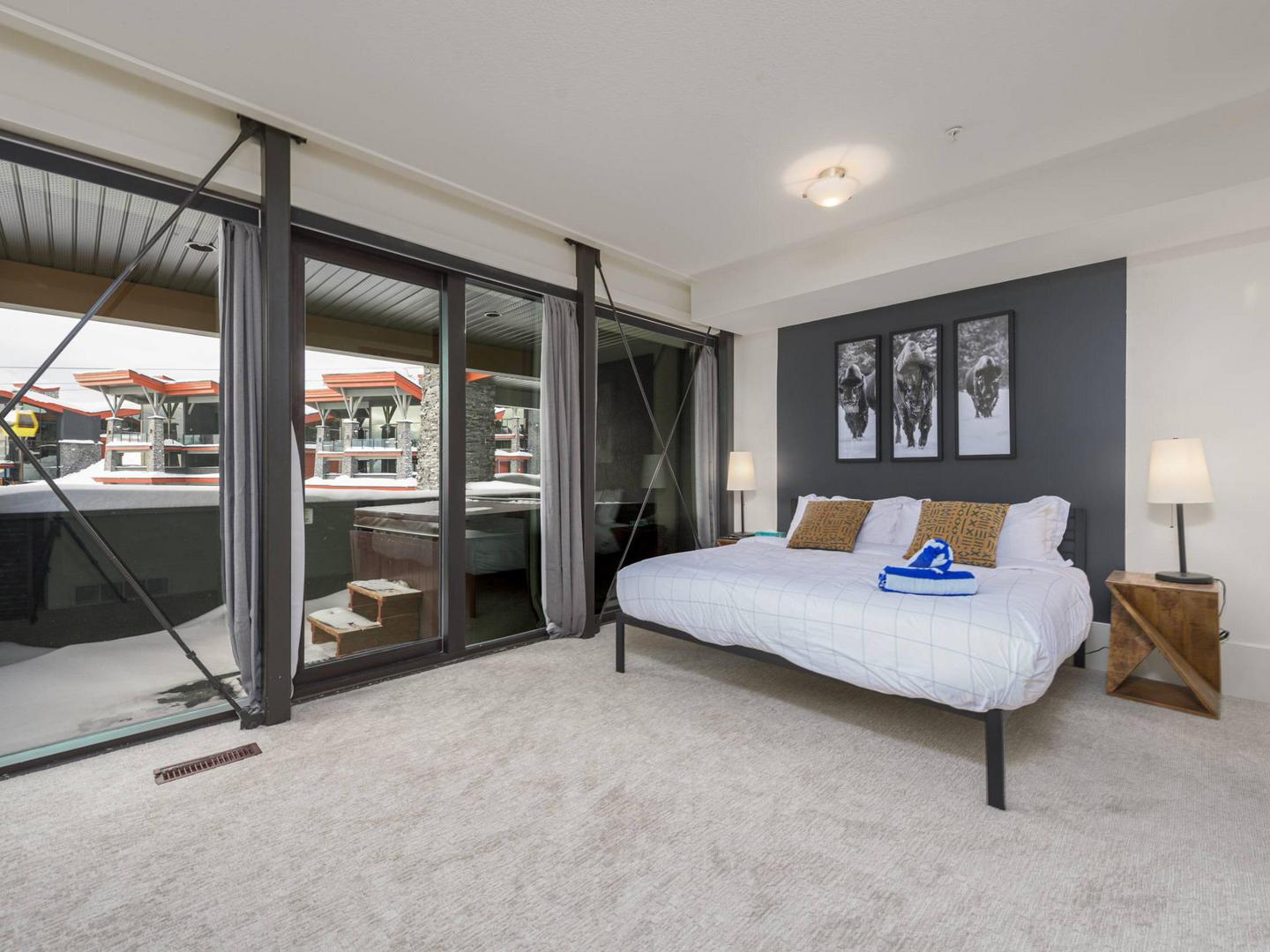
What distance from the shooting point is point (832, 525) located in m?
4.00

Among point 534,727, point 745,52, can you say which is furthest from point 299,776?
point 745,52

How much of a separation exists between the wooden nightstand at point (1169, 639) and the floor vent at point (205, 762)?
4.05 metres

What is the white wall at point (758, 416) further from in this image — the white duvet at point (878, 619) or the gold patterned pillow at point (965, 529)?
the white duvet at point (878, 619)

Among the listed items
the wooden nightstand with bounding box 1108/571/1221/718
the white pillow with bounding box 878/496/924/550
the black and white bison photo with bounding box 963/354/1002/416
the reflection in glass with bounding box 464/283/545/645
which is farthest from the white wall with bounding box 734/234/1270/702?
the reflection in glass with bounding box 464/283/545/645

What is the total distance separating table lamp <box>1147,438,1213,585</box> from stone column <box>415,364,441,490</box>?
388 cm

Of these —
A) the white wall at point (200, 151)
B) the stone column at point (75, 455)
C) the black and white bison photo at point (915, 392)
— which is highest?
the white wall at point (200, 151)

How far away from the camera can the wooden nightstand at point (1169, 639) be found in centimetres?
289

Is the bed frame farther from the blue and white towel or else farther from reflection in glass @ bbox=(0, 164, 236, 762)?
reflection in glass @ bbox=(0, 164, 236, 762)

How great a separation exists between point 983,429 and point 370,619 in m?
3.98

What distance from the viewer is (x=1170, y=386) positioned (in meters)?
3.40

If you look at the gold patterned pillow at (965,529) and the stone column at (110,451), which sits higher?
the stone column at (110,451)

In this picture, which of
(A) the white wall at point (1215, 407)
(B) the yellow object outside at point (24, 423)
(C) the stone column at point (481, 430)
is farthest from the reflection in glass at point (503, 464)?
(A) the white wall at point (1215, 407)

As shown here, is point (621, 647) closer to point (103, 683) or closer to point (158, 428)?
point (103, 683)

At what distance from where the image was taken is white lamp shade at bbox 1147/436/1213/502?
3051 millimetres
